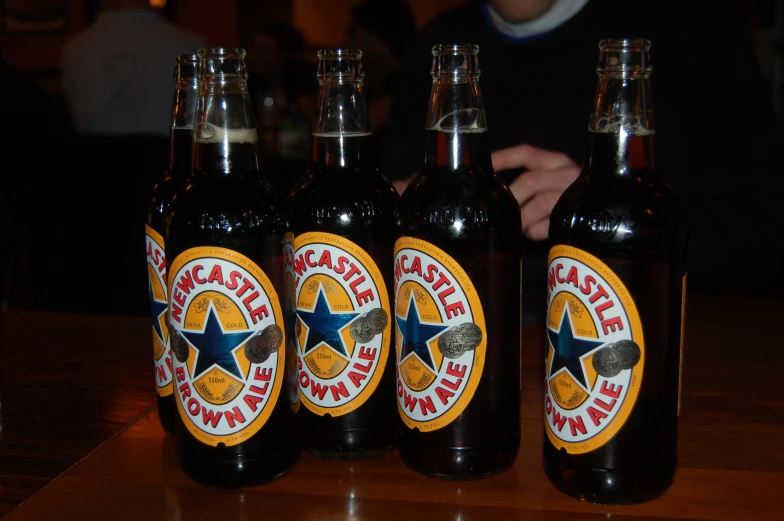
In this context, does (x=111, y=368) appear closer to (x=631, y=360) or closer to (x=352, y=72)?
(x=352, y=72)

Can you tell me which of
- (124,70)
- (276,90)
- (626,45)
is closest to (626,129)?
(626,45)

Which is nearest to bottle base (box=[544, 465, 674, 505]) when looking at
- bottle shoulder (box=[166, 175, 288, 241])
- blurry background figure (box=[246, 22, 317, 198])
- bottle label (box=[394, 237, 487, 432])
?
bottle label (box=[394, 237, 487, 432])

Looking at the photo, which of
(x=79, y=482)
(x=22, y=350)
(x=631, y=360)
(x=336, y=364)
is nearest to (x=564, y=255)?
(x=631, y=360)

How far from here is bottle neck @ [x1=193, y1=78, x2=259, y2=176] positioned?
29.0 inches

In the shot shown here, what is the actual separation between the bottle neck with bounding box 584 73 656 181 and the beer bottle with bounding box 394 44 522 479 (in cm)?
10

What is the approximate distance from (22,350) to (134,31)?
1.47 m

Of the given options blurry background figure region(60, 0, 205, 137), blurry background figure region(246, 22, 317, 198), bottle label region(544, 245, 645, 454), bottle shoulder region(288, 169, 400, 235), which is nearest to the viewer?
bottle label region(544, 245, 645, 454)

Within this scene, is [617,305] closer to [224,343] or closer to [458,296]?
[458,296]

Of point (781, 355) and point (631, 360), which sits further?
point (781, 355)

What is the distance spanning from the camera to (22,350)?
1154 mm

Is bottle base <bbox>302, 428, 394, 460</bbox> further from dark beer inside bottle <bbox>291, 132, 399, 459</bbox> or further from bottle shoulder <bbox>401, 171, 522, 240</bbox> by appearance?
bottle shoulder <bbox>401, 171, 522, 240</bbox>

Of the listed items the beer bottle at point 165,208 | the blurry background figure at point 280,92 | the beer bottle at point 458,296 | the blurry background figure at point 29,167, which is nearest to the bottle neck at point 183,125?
the beer bottle at point 165,208

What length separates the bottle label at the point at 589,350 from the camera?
66cm

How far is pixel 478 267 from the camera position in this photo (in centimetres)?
72
